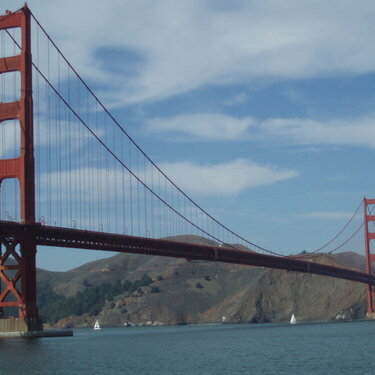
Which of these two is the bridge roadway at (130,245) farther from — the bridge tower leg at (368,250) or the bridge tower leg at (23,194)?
the bridge tower leg at (368,250)

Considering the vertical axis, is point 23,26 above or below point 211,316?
above

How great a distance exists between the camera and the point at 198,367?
123 feet

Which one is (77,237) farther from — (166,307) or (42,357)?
(166,307)

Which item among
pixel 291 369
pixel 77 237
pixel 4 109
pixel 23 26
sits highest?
pixel 23 26

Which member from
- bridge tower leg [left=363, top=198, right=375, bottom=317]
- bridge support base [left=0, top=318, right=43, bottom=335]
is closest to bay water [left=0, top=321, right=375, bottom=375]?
bridge support base [left=0, top=318, right=43, bottom=335]

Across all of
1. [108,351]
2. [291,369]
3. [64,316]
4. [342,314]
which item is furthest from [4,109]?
[64,316]

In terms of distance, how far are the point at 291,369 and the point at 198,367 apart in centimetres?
409

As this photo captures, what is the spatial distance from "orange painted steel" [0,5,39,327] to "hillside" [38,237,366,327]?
7619cm

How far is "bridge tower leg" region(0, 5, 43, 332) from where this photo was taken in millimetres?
55781

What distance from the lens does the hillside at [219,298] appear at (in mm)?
134500

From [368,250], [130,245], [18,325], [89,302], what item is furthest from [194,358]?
[89,302]

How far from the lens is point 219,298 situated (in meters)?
162

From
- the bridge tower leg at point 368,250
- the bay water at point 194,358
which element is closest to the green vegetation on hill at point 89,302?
the bridge tower leg at point 368,250

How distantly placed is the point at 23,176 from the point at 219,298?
109816 mm
